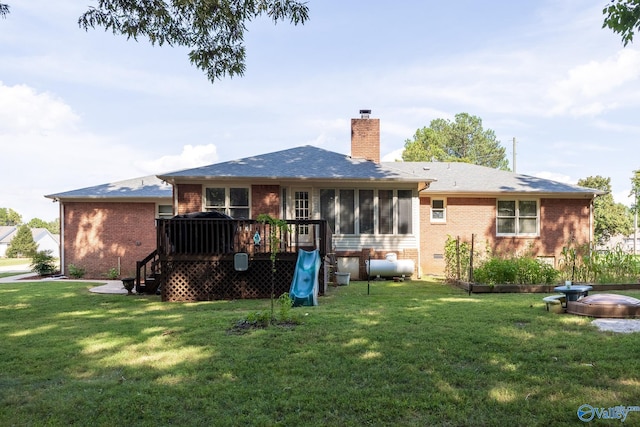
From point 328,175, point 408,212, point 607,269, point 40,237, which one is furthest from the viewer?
point 40,237

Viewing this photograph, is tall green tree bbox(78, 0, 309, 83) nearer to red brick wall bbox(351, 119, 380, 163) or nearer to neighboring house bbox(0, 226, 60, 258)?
red brick wall bbox(351, 119, 380, 163)

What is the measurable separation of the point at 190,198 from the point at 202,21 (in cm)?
932

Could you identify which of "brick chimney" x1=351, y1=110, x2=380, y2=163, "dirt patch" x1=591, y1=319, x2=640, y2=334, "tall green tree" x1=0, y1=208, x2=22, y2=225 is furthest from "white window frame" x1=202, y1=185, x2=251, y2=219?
"tall green tree" x1=0, y1=208, x2=22, y2=225

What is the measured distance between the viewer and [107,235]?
17.5m

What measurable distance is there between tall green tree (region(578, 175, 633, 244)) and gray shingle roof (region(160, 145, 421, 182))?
3044 cm

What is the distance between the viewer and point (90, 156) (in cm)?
1939

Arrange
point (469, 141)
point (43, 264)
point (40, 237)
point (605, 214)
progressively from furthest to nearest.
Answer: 1. point (40, 237)
2. point (469, 141)
3. point (605, 214)
4. point (43, 264)

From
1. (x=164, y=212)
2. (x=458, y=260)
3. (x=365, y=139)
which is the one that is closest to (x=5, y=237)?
(x=164, y=212)

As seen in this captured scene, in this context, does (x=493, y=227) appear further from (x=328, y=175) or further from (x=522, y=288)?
(x=328, y=175)

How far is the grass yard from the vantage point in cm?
346

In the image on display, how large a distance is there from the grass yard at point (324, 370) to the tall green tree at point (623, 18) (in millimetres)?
3196

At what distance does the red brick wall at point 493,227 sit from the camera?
17.2 metres

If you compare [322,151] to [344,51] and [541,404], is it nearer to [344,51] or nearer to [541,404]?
[344,51]

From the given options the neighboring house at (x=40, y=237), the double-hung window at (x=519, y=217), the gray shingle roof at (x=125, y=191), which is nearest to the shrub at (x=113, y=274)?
the gray shingle roof at (x=125, y=191)
